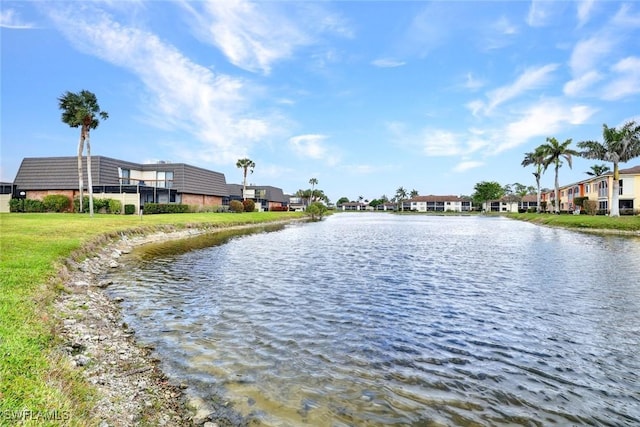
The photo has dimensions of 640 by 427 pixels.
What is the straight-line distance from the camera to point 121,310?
36.6 ft

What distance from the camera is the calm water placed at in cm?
616

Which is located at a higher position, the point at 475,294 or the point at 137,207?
the point at 137,207

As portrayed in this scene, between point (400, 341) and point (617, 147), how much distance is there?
61.6 meters

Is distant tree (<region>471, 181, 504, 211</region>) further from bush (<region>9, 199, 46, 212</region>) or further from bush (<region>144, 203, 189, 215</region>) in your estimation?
bush (<region>9, 199, 46, 212</region>)

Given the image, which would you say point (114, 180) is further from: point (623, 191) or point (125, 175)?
point (623, 191)

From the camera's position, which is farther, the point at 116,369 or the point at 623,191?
the point at 623,191

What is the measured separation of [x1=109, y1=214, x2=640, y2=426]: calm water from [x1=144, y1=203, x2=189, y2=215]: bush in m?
39.4

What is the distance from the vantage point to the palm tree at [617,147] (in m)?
51.9

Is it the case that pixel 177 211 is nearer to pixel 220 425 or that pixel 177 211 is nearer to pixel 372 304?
pixel 372 304

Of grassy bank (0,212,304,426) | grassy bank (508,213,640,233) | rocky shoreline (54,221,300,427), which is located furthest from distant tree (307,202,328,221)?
rocky shoreline (54,221,300,427)

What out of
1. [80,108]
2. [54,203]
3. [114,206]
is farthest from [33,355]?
[54,203]

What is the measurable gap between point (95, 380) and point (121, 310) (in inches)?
214

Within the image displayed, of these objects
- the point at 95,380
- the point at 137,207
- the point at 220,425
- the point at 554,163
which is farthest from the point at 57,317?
the point at 554,163

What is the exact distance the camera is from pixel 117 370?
6.91m
